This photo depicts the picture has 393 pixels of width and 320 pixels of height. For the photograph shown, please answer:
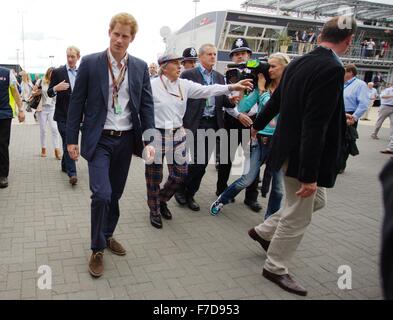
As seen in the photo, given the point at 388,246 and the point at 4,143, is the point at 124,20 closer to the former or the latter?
the point at 388,246

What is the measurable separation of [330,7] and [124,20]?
42391 mm

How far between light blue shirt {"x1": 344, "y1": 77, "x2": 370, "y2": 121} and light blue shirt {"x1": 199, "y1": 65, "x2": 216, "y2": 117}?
3.08 meters

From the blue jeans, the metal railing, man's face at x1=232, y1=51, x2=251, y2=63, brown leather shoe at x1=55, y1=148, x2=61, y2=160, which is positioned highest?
the metal railing

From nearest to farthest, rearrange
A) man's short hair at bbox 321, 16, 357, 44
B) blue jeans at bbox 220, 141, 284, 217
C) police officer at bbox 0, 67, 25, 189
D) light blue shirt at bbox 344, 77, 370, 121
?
man's short hair at bbox 321, 16, 357, 44
blue jeans at bbox 220, 141, 284, 217
police officer at bbox 0, 67, 25, 189
light blue shirt at bbox 344, 77, 370, 121

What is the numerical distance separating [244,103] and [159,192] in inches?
59.6

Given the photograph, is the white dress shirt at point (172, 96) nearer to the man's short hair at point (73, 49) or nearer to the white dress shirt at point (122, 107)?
the white dress shirt at point (122, 107)

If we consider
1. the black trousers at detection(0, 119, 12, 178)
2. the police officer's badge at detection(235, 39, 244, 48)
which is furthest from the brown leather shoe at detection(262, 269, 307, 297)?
the black trousers at detection(0, 119, 12, 178)

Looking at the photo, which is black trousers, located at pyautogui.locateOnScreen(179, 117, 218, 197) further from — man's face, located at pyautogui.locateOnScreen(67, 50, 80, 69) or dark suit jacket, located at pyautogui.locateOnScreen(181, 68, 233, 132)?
man's face, located at pyautogui.locateOnScreen(67, 50, 80, 69)

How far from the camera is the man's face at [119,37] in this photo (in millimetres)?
3119

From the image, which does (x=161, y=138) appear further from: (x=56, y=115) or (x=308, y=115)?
(x=56, y=115)

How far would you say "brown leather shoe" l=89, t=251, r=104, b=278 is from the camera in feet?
10.5

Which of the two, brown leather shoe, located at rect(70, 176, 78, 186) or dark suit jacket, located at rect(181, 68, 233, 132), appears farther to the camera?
brown leather shoe, located at rect(70, 176, 78, 186)

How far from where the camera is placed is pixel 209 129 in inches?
201

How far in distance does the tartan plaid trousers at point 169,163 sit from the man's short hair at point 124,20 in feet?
4.74
